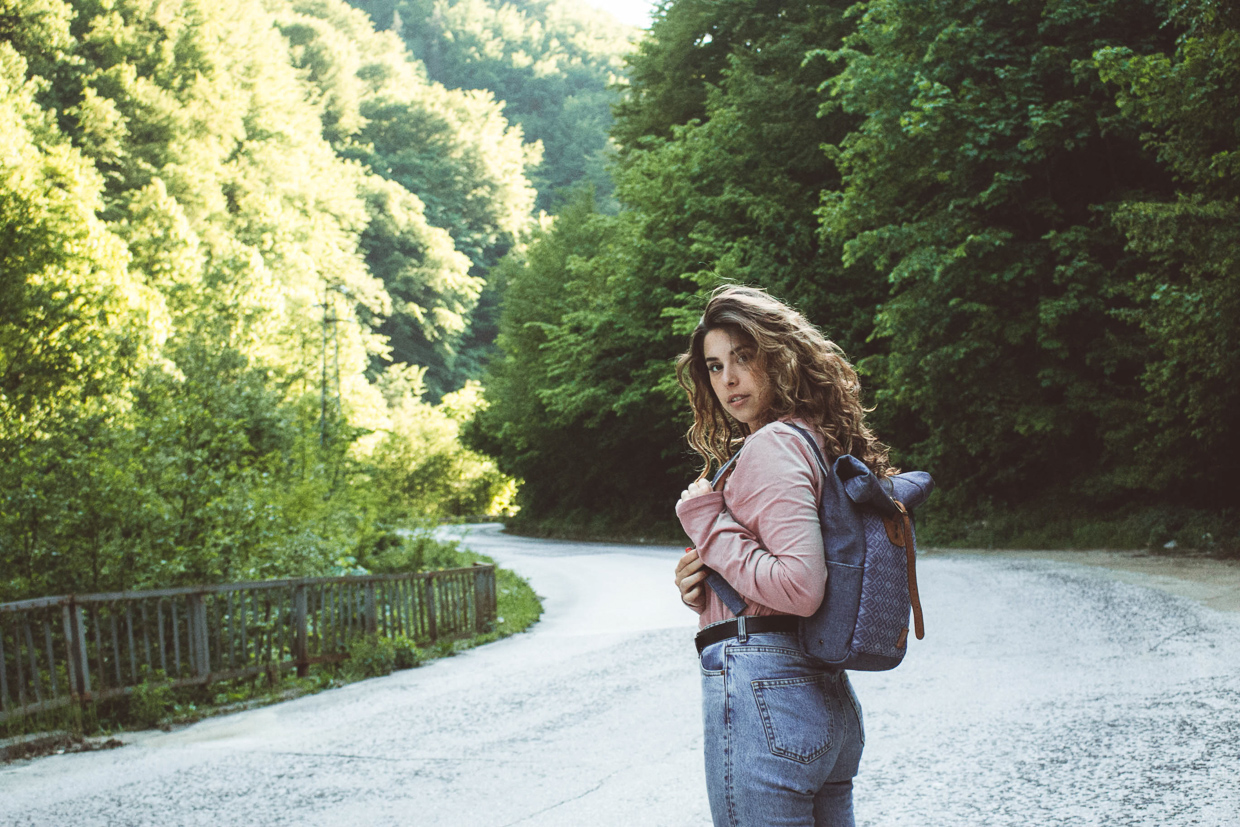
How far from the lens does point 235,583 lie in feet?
29.5

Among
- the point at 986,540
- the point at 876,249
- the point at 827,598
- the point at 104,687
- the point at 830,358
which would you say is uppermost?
the point at 876,249

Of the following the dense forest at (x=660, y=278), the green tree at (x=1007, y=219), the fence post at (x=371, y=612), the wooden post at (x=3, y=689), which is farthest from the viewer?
the green tree at (x=1007, y=219)

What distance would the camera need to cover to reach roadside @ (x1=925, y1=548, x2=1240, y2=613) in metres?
11.1

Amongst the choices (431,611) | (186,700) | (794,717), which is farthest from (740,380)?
(431,611)

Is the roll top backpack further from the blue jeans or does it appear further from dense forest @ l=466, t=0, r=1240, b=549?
dense forest @ l=466, t=0, r=1240, b=549

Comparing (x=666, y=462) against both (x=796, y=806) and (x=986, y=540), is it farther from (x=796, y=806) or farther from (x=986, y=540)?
(x=796, y=806)

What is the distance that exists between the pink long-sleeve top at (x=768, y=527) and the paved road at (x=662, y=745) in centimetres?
283

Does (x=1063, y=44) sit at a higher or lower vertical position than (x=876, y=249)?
higher

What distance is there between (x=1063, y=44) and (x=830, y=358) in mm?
19610

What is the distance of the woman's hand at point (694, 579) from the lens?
2.24m

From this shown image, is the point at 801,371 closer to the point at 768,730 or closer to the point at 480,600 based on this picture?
the point at 768,730

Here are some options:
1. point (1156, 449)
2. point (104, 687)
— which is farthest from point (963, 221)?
point (104, 687)

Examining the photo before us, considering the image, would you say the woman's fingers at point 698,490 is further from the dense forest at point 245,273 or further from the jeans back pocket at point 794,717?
the dense forest at point 245,273

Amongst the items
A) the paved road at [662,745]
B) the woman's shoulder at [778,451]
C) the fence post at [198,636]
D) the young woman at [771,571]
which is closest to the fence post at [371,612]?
the paved road at [662,745]
